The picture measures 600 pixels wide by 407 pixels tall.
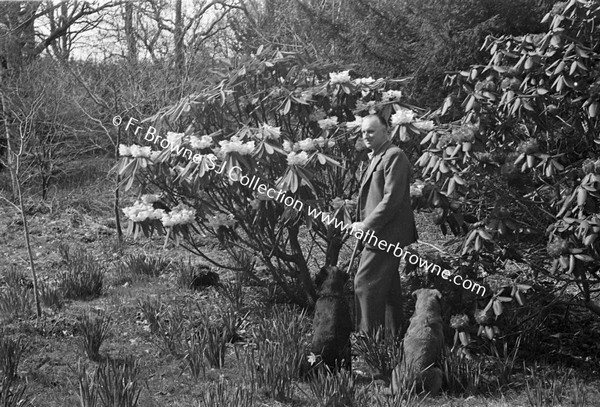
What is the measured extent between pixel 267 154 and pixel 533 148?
209 cm

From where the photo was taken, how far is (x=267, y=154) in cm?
574

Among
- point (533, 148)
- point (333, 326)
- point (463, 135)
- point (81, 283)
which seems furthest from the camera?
point (81, 283)

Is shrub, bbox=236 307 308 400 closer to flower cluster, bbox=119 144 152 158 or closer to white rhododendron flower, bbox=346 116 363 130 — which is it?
white rhododendron flower, bbox=346 116 363 130

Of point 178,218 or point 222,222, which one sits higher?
point 178,218

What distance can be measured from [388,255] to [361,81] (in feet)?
6.29

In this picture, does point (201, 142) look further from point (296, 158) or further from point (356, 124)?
point (356, 124)

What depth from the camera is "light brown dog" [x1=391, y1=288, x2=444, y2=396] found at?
4.25m

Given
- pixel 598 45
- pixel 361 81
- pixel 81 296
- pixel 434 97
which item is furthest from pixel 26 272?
pixel 598 45

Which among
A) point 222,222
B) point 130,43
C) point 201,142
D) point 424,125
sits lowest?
point 222,222

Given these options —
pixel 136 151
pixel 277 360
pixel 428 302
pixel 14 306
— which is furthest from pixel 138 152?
pixel 428 302

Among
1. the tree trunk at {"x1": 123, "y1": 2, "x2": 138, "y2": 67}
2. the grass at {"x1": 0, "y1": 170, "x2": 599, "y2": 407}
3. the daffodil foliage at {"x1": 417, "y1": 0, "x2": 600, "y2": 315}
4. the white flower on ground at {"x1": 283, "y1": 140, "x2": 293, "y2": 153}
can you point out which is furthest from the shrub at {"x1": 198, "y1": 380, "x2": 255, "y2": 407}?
the tree trunk at {"x1": 123, "y1": 2, "x2": 138, "y2": 67}

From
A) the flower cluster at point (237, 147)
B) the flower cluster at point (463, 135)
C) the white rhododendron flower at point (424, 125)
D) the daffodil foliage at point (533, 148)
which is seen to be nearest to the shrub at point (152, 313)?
the flower cluster at point (237, 147)

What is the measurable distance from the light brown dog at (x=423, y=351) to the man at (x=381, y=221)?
0.53 meters

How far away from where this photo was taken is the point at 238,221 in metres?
6.43
